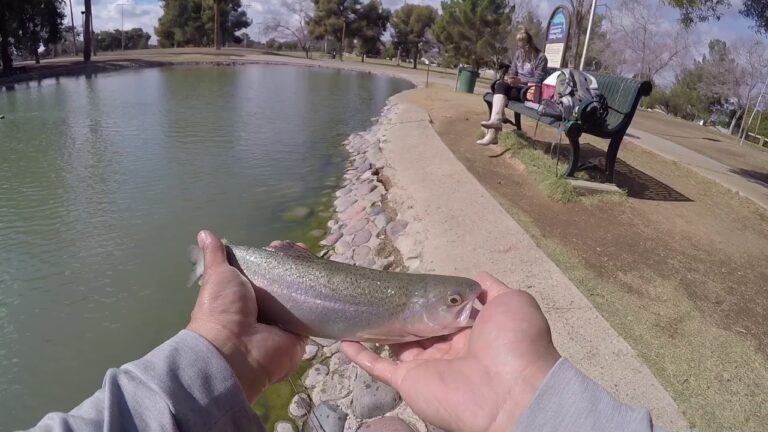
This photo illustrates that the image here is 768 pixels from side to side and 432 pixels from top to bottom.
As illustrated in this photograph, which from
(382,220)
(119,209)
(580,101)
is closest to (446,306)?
(382,220)

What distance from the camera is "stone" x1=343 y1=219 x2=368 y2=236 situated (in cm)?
717

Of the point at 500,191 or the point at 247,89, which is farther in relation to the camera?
the point at 247,89

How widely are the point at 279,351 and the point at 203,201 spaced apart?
281 inches

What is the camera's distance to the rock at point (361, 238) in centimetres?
670

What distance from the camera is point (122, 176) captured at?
10.1 meters

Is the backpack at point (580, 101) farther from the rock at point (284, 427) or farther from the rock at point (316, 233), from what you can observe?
the rock at point (284, 427)

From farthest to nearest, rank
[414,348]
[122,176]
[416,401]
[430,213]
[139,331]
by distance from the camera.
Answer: [122,176] → [430,213] → [139,331] → [414,348] → [416,401]

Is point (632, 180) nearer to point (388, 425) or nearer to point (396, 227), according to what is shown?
point (396, 227)

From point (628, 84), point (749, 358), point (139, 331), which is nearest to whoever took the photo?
point (749, 358)

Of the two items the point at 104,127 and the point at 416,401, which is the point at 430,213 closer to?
the point at 416,401

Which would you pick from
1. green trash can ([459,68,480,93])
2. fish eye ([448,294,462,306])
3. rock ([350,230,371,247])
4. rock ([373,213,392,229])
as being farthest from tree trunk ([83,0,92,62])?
fish eye ([448,294,462,306])

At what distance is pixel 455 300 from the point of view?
2.37 metres

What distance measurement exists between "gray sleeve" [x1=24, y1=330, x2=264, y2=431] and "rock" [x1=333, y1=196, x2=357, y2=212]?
6.69 m

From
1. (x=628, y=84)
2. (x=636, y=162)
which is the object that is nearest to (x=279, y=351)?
(x=628, y=84)
